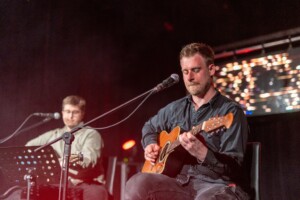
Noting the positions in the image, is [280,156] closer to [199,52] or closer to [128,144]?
[199,52]

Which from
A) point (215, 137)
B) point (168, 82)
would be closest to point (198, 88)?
point (168, 82)

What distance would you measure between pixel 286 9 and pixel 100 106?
3177 mm

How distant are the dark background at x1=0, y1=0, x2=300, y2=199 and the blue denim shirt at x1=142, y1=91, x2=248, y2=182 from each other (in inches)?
58.7

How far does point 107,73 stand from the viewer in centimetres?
645

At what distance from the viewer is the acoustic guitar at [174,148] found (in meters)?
2.59

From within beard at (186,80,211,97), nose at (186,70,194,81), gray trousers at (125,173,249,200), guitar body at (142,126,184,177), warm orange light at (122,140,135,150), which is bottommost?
warm orange light at (122,140,135,150)

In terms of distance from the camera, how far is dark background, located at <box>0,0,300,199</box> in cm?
428

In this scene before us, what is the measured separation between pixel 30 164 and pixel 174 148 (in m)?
1.35

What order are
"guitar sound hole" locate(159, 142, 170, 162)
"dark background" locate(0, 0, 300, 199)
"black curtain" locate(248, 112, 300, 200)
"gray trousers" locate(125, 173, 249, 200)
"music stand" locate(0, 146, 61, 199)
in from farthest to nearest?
1. "dark background" locate(0, 0, 300, 199)
2. "black curtain" locate(248, 112, 300, 200)
3. "music stand" locate(0, 146, 61, 199)
4. "guitar sound hole" locate(159, 142, 170, 162)
5. "gray trousers" locate(125, 173, 249, 200)

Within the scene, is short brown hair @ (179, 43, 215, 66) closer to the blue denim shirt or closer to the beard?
the beard

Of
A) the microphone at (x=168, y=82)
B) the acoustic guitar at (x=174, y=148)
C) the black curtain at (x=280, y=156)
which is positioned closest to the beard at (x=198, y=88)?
the microphone at (x=168, y=82)

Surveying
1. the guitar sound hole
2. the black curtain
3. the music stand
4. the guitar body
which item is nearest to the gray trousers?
the guitar body

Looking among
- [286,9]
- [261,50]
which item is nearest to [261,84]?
[261,50]

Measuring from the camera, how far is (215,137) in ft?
9.28
